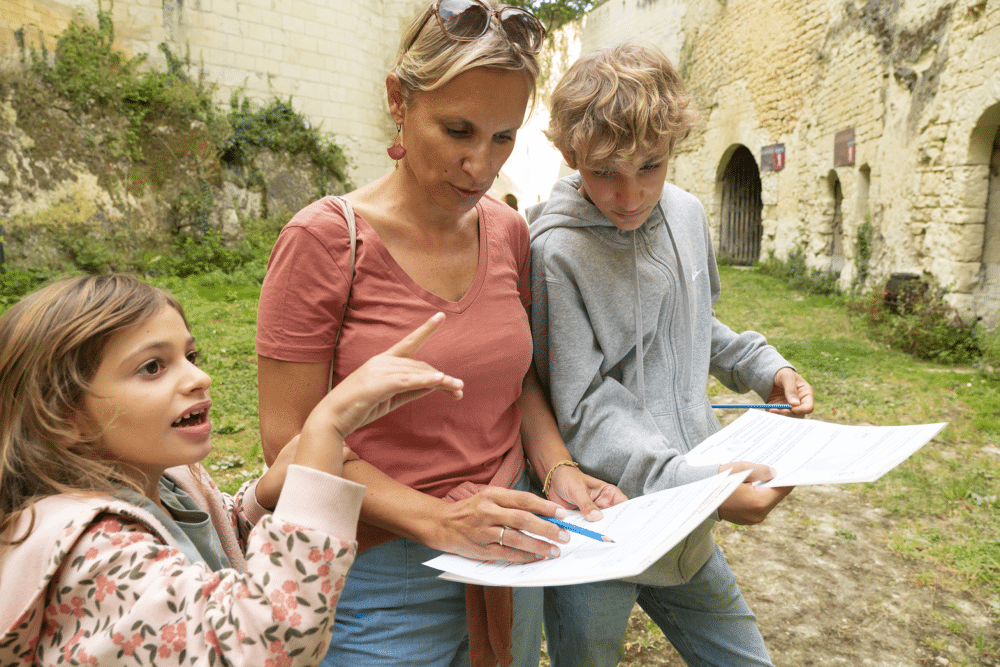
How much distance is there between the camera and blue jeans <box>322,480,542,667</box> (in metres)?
1.14

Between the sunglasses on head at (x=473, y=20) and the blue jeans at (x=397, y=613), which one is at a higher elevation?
the sunglasses on head at (x=473, y=20)

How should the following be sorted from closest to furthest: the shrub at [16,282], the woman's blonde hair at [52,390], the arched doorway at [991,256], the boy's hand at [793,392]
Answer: the woman's blonde hair at [52,390] → the boy's hand at [793,392] → the arched doorway at [991,256] → the shrub at [16,282]

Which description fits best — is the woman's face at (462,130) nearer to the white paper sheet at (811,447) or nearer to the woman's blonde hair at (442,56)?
the woman's blonde hair at (442,56)

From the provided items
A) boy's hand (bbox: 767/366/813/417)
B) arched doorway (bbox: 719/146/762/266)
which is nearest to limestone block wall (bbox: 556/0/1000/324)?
arched doorway (bbox: 719/146/762/266)

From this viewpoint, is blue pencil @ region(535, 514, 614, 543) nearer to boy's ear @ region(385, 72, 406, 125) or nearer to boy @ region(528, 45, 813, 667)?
boy @ region(528, 45, 813, 667)

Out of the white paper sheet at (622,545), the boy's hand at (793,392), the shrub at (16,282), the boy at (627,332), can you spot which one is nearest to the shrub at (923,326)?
the boy's hand at (793,392)

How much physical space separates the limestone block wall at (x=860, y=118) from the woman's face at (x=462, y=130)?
6304 millimetres

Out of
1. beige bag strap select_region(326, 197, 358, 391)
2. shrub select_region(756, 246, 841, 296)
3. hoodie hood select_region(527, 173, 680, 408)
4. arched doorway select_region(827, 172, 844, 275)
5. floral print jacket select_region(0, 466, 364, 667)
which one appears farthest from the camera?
arched doorway select_region(827, 172, 844, 275)

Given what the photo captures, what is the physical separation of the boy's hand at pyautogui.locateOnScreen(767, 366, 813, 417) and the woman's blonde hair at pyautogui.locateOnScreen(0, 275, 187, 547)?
1.40 m

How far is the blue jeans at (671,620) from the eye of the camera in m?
1.40

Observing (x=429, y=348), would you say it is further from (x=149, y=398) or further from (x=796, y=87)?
(x=796, y=87)

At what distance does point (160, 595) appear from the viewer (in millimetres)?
850

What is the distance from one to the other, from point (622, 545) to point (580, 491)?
0.28m

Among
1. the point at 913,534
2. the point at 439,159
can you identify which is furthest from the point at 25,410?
the point at 913,534
